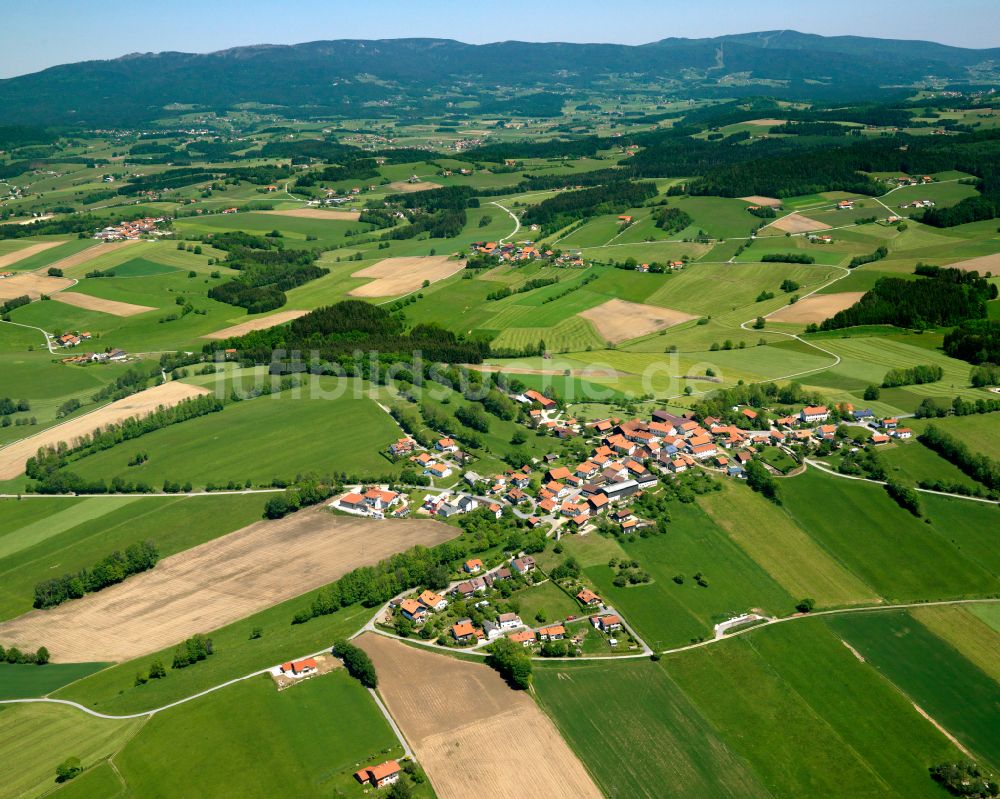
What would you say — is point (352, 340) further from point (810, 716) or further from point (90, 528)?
point (810, 716)

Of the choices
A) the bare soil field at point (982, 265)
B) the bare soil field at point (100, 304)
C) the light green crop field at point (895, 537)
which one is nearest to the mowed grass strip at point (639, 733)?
the light green crop field at point (895, 537)

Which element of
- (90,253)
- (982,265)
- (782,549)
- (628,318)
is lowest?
(782,549)

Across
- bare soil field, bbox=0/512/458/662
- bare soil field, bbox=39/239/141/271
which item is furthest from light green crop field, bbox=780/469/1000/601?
bare soil field, bbox=39/239/141/271

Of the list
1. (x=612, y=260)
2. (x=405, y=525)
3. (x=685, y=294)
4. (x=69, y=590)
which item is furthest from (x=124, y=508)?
(x=612, y=260)

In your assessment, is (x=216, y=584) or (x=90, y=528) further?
(x=90, y=528)

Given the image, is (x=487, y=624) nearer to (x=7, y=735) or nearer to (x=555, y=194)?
(x=7, y=735)

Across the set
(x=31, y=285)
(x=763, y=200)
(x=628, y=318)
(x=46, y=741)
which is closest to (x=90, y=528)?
(x=46, y=741)

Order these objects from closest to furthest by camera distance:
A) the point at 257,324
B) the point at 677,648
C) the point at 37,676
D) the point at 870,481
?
the point at 677,648 < the point at 37,676 < the point at 870,481 < the point at 257,324
